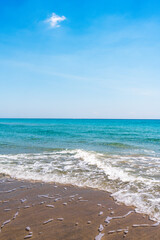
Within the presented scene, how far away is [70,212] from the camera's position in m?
6.75

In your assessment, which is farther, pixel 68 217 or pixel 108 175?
pixel 108 175

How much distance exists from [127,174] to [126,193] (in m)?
3.01

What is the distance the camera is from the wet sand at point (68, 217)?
542cm

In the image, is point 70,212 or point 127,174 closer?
point 70,212

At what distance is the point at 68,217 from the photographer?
6367 mm

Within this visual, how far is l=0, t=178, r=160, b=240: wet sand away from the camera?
542cm

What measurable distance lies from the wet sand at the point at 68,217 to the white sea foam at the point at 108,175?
806mm

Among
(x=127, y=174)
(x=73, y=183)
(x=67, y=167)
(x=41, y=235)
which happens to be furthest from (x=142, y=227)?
(x=67, y=167)

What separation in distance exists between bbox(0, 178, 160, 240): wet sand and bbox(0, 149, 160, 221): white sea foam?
2.64 ft

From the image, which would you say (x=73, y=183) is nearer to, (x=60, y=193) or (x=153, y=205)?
(x=60, y=193)

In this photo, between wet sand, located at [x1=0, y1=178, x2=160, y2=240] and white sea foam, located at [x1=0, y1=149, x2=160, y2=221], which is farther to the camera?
white sea foam, located at [x1=0, y1=149, x2=160, y2=221]

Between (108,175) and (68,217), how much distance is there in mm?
5484

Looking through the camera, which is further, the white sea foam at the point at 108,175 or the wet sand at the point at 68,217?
the white sea foam at the point at 108,175

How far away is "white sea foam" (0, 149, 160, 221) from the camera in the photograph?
7965mm
